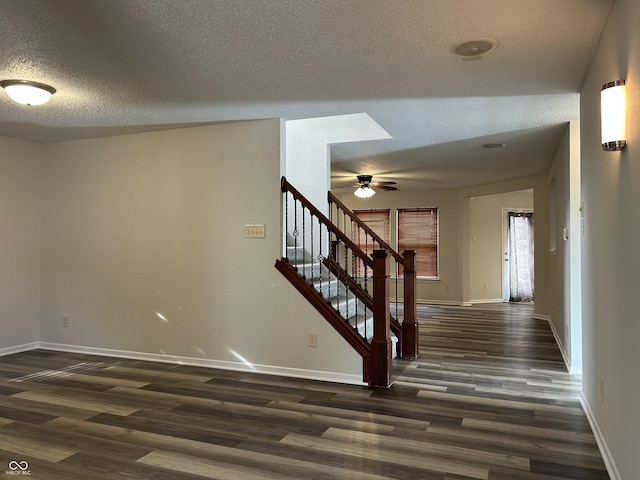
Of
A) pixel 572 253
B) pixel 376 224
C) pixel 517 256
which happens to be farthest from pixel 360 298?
pixel 517 256

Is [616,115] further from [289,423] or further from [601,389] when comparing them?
[289,423]

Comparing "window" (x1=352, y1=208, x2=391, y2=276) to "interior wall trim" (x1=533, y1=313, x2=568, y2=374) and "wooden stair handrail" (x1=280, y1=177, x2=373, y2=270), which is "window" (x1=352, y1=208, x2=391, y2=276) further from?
"wooden stair handrail" (x1=280, y1=177, x2=373, y2=270)

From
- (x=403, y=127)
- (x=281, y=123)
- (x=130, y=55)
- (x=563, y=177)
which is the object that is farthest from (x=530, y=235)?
(x=130, y=55)

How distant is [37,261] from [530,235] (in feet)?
29.6

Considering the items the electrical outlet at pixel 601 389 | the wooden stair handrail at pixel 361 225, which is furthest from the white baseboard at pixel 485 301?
the electrical outlet at pixel 601 389

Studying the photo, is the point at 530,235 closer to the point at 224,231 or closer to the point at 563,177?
the point at 563,177

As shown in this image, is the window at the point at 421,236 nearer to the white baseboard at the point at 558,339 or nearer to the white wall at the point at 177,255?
the white baseboard at the point at 558,339

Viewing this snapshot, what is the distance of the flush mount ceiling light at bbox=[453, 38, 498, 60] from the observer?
2615 mm

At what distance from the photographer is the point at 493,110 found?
399cm

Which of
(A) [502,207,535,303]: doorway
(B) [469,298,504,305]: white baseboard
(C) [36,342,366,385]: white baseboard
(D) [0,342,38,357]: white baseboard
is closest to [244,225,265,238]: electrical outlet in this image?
(C) [36,342,366,385]: white baseboard

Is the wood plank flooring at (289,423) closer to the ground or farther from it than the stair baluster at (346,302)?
closer to the ground

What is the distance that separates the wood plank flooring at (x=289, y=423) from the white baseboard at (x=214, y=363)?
109 millimetres

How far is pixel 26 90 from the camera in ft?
10.7

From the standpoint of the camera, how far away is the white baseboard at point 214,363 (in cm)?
402
